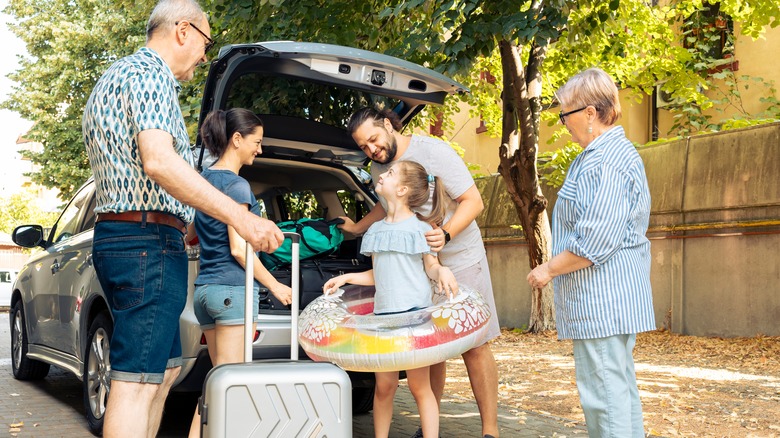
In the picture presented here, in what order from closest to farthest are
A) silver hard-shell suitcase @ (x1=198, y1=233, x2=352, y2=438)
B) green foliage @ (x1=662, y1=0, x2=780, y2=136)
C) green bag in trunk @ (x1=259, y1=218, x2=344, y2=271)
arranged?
silver hard-shell suitcase @ (x1=198, y1=233, x2=352, y2=438)
green bag in trunk @ (x1=259, y1=218, x2=344, y2=271)
green foliage @ (x1=662, y1=0, x2=780, y2=136)

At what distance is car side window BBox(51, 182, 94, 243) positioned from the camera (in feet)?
23.7

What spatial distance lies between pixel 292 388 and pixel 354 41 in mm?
7726

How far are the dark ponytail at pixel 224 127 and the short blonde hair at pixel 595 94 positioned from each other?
5.66 ft

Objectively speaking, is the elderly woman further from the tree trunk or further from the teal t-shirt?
the tree trunk

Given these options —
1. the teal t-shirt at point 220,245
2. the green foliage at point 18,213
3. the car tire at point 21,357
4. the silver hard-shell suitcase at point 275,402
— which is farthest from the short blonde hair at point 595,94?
the green foliage at point 18,213

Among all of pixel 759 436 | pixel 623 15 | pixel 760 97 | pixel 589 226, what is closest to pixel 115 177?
pixel 589 226

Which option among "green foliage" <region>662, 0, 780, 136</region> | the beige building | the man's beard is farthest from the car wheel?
the beige building

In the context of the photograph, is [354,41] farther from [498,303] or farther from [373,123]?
[498,303]

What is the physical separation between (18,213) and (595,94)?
6177 cm

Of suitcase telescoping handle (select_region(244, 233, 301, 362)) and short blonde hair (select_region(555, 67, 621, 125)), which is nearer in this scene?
suitcase telescoping handle (select_region(244, 233, 301, 362))

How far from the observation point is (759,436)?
20.3ft

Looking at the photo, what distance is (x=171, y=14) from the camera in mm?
3736

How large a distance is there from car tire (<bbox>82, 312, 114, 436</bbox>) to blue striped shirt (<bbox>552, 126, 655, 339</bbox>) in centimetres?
342

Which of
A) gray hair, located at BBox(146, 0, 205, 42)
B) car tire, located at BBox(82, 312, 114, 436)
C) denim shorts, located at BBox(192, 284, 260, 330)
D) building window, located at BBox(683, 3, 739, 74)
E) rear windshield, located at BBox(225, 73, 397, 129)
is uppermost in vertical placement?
building window, located at BBox(683, 3, 739, 74)
